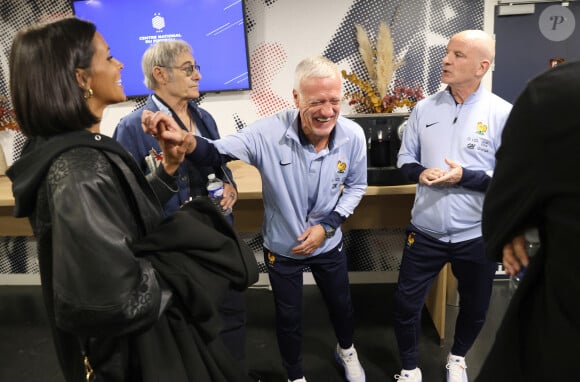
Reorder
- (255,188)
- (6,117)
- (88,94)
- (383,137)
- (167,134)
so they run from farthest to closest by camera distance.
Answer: (6,117), (255,188), (383,137), (167,134), (88,94)

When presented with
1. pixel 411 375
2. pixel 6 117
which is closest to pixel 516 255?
pixel 411 375

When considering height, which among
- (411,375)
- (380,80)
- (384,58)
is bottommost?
(411,375)

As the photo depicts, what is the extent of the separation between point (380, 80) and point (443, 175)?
46.3 inches

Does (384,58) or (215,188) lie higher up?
(384,58)

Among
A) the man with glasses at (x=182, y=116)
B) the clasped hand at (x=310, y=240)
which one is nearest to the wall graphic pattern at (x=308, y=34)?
the man with glasses at (x=182, y=116)

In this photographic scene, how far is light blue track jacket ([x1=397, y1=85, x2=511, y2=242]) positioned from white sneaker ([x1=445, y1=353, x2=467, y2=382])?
71cm

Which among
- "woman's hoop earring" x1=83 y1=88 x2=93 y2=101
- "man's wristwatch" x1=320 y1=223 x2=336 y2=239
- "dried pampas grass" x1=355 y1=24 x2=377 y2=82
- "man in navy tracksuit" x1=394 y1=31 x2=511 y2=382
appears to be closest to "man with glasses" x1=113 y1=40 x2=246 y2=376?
"man's wristwatch" x1=320 y1=223 x2=336 y2=239

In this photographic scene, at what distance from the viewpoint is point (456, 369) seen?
2027 millimetres

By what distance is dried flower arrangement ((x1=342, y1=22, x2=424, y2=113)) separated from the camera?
8.72ft

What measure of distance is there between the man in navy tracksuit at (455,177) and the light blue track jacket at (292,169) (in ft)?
1.12

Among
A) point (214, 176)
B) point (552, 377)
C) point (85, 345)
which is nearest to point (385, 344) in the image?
point (214, 176)

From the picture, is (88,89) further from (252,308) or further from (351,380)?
(252,308)

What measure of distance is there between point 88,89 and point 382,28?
7.25 feet

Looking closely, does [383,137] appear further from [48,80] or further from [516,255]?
[48,80]
